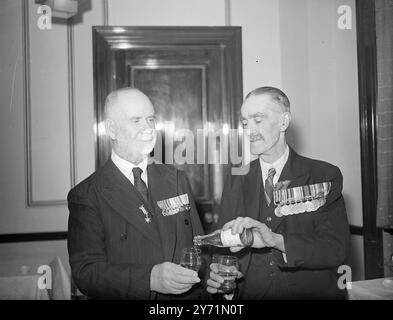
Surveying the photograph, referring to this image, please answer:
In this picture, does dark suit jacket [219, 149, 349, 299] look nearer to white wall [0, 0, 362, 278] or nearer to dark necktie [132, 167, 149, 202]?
white wall [0, 0, 362, 278]

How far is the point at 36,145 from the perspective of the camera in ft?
4.84

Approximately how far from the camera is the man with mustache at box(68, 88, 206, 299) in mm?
1299

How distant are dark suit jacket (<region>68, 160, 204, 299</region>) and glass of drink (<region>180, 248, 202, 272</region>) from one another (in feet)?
0.27

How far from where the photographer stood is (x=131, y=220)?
1342 mm

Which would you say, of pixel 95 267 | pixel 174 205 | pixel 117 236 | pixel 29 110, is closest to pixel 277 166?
pixel 174 205

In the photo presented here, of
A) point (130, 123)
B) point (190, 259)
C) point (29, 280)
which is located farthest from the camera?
point (29, 280)

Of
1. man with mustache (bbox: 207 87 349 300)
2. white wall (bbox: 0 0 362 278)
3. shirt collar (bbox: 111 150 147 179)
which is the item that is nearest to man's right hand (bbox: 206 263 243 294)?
man with mustache (bbox: 207 87 349 300)

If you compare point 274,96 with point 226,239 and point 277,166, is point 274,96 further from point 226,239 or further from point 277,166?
point 226,239

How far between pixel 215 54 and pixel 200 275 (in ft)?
2.87

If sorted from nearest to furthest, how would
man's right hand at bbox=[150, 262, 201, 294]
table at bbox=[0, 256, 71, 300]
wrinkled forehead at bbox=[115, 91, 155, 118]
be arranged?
man's right hand at bbox=[150, 262, 201, 294] < wrinkled forehead at bbox=[115, 91, 155, 118] < table at bbox=[0, 256, 71, 300]

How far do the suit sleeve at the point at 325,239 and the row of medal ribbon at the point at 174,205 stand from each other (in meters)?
0.38

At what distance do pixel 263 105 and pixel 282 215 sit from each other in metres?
0.41
